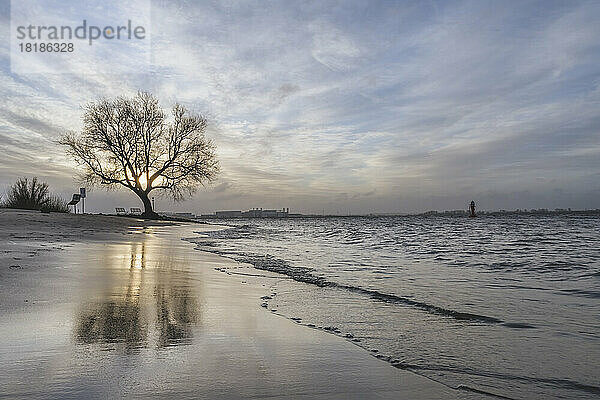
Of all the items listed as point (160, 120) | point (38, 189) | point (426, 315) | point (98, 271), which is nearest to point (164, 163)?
point (160, 120)

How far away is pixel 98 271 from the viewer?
18.8ft

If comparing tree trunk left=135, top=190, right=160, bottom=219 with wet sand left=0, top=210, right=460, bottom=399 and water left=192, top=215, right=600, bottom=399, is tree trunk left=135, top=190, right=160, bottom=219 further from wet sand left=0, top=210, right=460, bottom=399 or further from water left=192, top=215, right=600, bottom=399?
wet sand left=0, top=210, right=460, bottom=399

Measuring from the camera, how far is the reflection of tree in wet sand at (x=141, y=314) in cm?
277

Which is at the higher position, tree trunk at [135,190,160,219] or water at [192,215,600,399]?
tree trunk at [135,190,160,219]

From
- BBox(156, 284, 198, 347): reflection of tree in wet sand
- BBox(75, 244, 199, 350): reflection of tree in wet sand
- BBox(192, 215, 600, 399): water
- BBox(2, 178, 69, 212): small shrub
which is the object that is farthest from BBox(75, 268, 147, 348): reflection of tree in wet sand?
BBox(2, 178, 69, 212): small shrub

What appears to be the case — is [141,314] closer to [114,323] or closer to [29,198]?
[114,323]

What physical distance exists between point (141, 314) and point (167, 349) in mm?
984

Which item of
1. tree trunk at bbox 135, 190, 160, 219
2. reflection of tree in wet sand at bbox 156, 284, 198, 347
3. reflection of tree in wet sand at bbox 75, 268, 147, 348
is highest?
tree trunk at bbox 135, 190, 160, 219

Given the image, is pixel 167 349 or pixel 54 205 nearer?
pixel 167 349

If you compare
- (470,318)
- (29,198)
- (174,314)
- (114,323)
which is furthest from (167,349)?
(29,198)

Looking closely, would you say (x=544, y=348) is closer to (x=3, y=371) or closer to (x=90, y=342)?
(x=90, y=342)

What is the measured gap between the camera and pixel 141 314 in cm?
343

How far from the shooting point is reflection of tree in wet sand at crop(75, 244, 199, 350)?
9.08 ft

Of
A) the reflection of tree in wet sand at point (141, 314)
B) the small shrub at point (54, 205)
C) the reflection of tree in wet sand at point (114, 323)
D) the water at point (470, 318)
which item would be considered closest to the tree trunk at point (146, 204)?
the small shrub at point (54, 205)
